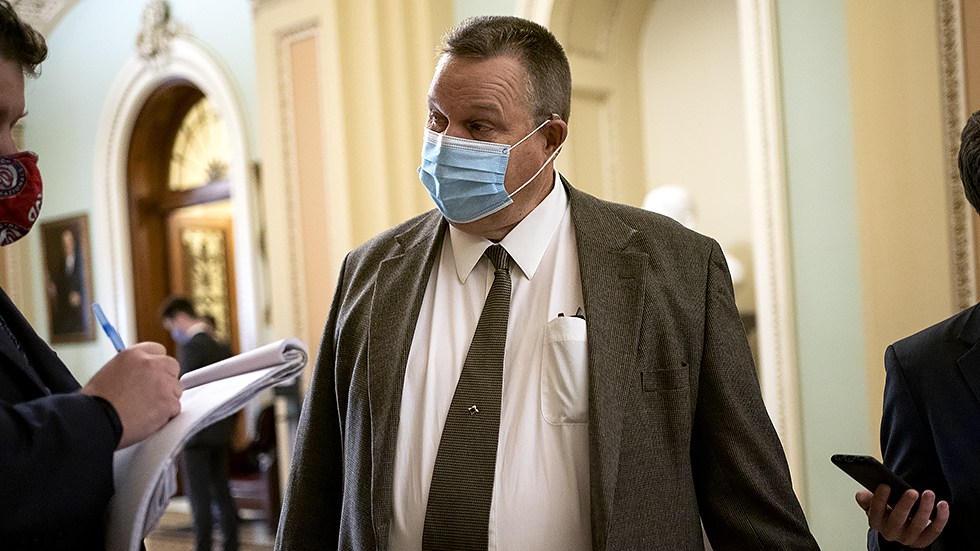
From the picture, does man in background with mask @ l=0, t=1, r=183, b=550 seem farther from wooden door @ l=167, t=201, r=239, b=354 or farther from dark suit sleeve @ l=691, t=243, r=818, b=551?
wooden door @ l=167, t=201, r=239, b=354

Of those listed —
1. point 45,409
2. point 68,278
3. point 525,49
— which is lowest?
point 45,409

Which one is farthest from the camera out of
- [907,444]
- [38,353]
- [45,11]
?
[45,11]

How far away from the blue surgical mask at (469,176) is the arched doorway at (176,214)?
6.43 metres

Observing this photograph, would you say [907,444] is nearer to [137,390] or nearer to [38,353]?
[137,390]

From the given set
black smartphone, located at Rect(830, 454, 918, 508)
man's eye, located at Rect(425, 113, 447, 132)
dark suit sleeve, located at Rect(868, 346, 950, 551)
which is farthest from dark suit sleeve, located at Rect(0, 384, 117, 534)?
dark suit sleeve, located at Rect(868, 346, 950, 551)

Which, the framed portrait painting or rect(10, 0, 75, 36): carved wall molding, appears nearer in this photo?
rect(10, 0, 75, 36): carved wall molding

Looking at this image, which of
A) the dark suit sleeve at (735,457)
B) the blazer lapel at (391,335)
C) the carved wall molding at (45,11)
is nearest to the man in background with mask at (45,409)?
the blazer lapel at (391,335)

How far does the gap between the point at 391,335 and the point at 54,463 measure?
782 mm

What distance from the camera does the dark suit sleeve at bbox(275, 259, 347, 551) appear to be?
1.76 metres

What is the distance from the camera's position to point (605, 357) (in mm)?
1588

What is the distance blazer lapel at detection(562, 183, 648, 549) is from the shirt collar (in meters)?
0.05

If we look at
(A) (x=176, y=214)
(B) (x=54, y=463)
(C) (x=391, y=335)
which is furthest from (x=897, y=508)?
(A) (x=176, y=214)

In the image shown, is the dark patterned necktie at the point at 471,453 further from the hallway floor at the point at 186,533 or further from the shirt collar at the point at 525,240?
the hallway floor at the point at 186,533

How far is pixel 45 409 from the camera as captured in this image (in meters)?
1.04
